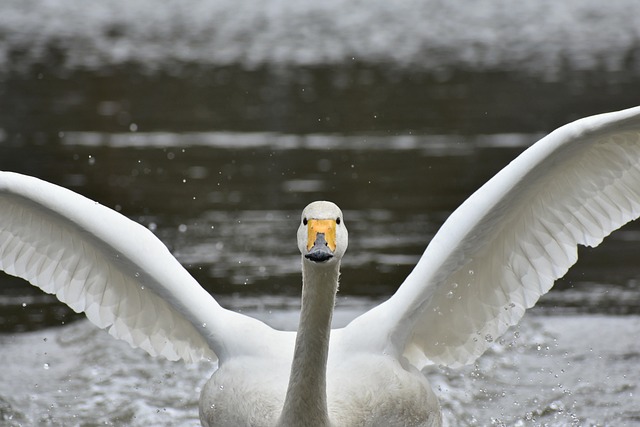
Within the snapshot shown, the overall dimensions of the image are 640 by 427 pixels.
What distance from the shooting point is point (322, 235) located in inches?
199

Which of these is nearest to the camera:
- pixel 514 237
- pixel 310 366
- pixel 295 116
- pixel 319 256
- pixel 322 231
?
pixel 319 256

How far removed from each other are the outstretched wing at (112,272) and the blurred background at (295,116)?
39.6 inches

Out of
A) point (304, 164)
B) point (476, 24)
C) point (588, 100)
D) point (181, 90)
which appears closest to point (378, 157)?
point (304, 164)

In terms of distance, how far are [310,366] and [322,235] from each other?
28.9 inches

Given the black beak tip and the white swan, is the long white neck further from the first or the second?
the black beak tip

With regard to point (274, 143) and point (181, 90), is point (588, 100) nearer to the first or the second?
point (274, 143)

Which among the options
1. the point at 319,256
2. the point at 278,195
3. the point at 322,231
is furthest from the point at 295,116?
the point at 319,256

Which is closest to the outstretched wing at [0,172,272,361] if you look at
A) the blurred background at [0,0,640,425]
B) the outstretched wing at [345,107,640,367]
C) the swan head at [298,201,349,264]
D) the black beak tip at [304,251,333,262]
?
the outstretched wing at [345,107,640,367]

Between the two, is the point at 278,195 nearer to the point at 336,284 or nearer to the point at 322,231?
the point at 336,284

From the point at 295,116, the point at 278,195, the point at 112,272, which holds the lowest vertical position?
the point at 112,272

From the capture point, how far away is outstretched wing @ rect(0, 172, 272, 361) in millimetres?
6125

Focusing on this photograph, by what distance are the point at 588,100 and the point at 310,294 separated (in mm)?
A: 12451

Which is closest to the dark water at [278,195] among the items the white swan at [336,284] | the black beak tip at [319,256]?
the white swan at [336,284]

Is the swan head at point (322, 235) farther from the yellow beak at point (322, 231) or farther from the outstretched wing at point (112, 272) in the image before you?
the outstretched wing at point (112, 272)
